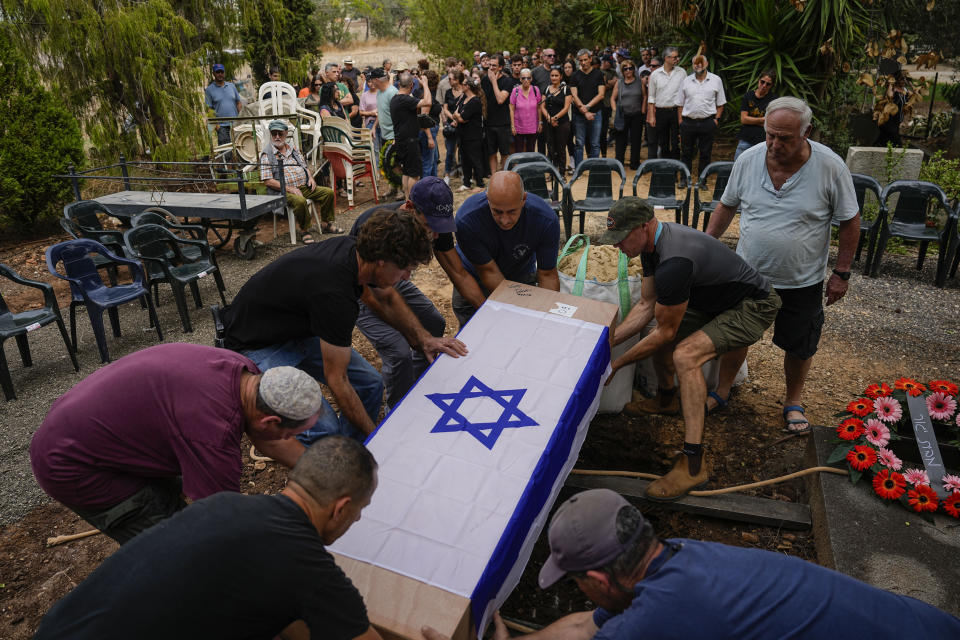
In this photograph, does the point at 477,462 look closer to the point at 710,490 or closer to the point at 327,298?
the point at 327,298

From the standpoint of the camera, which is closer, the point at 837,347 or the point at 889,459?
the point at 889,459

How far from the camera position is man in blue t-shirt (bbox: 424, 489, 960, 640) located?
1.58m

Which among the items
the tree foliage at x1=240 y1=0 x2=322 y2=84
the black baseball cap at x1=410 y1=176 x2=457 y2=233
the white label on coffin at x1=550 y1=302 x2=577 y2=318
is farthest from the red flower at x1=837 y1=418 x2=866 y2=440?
the tree foliage at x1=240 y1=0 x2=322 y2=84

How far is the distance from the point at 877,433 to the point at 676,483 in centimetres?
97

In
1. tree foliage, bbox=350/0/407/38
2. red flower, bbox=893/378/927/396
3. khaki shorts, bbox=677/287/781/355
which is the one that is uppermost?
tree foliage, bbox=350/0/407/38

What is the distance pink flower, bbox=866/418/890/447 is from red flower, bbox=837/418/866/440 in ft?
0.11

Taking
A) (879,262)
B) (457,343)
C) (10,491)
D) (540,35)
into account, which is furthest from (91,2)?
(540,35)

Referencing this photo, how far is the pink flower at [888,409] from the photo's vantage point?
10.5 feet

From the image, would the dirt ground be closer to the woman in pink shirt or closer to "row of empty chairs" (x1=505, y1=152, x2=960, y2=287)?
"row of empty chairs" (x1=505, y1=152, x2=960, y2=287)

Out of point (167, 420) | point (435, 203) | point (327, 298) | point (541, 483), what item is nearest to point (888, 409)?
point (541, 483)

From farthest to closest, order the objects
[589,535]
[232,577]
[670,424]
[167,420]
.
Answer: [670,424] → [167,420] → [589,535] → [232,577]

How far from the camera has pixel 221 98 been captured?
10.1 m

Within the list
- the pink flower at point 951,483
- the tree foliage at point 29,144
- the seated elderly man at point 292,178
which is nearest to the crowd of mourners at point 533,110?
the seated elderly man at point 292,178

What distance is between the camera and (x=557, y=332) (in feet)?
11.3
